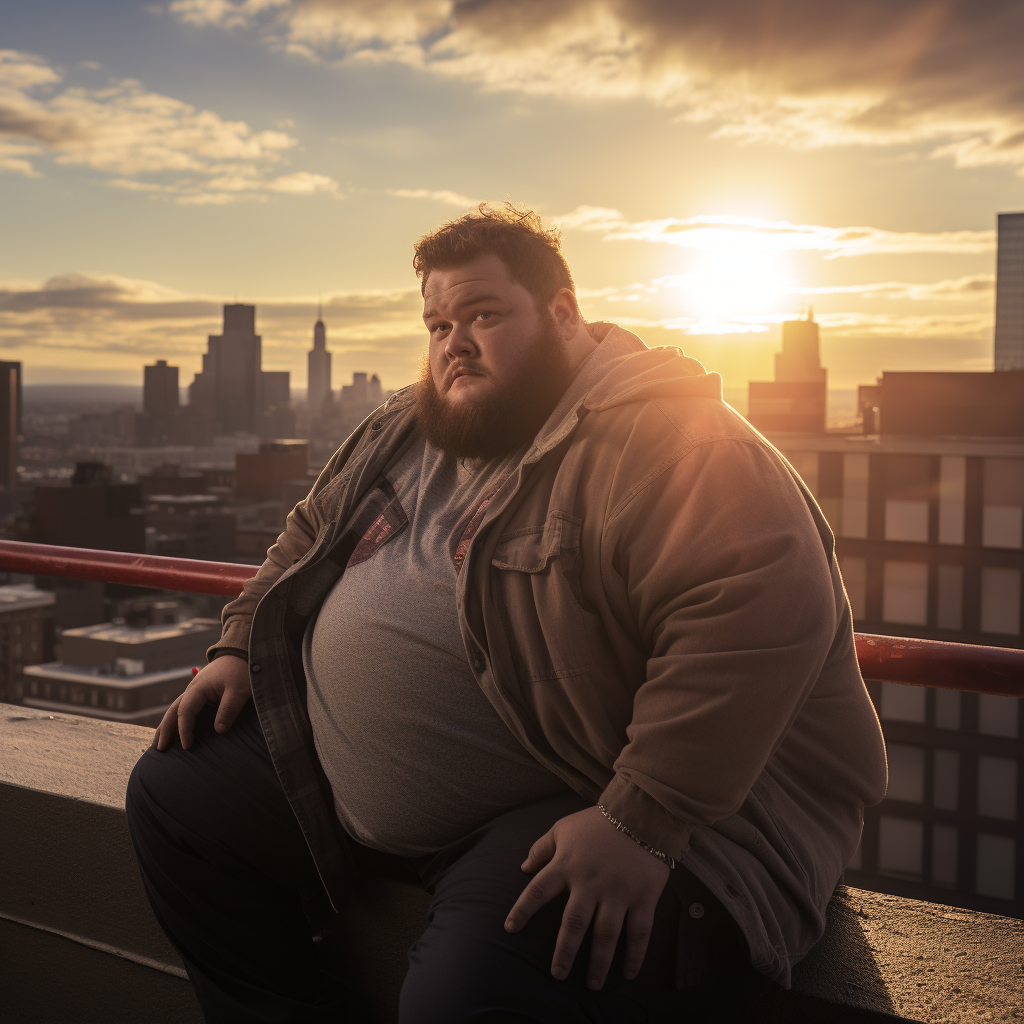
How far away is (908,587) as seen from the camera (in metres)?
34.4

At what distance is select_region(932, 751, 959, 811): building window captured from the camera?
107 ft

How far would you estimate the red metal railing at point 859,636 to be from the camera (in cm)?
162

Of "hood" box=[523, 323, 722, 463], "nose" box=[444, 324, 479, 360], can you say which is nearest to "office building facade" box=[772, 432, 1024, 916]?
"nose" box=[444, 324, 479, 360]

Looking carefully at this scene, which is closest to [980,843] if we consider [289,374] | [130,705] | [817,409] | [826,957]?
[817,409]

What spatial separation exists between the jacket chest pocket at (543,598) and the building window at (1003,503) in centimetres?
3643

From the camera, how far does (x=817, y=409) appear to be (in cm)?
4388

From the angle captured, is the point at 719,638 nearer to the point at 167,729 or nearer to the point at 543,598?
the point at 543,598

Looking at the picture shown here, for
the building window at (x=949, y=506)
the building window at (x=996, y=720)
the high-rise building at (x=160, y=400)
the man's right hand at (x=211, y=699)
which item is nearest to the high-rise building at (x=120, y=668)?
the man's right hand at (x=211, y=699)


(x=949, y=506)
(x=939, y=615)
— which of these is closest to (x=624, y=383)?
(x=949, y=506)

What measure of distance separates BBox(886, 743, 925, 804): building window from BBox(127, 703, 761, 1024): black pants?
114 feet

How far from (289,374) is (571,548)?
332 ft

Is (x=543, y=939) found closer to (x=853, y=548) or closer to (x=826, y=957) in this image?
(x=826, y=957)

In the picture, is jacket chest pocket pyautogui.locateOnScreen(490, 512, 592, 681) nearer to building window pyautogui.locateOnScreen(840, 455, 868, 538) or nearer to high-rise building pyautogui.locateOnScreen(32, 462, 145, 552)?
high-rise building pyautogui.locateOnScreen(32, 462, 145, 552)

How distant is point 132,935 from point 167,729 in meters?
0.58
